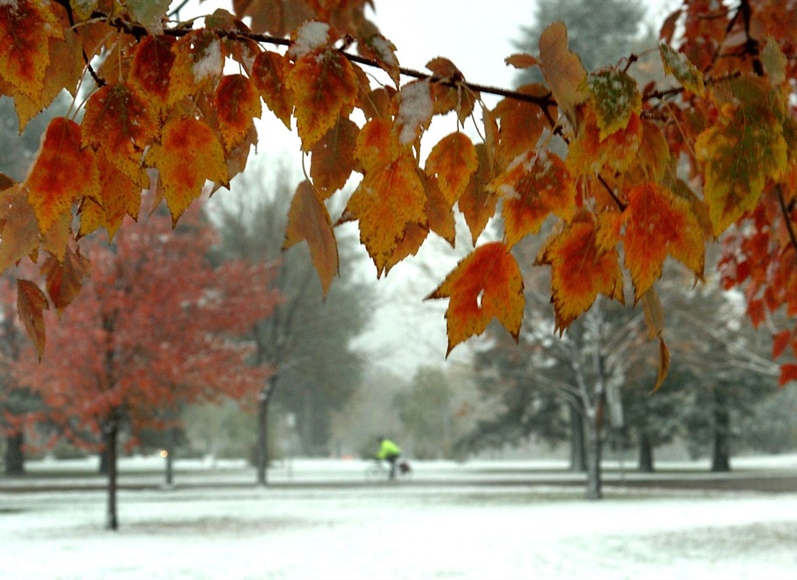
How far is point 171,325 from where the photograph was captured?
493 inches

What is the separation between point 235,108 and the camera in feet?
3.54

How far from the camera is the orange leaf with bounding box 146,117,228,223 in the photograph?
100 cm

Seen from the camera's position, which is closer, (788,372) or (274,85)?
(274,85)

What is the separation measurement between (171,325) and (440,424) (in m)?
40.4

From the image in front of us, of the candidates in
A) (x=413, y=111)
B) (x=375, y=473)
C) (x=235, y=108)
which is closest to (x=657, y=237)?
(x=413, y=111)

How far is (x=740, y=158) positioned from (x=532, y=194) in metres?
0.24

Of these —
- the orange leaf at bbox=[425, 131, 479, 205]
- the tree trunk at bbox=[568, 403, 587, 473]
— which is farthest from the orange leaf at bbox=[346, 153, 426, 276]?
the tree trunk at bbox=[568, 403, 587, 473]

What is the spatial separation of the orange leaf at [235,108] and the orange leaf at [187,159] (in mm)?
64

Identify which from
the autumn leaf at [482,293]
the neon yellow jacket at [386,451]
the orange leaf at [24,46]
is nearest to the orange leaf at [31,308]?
the orange leaf at [24,46]

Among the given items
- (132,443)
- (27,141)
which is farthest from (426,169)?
(132,443)

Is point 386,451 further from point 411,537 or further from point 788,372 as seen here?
point 788,372

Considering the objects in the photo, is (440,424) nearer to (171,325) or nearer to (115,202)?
(171,325)

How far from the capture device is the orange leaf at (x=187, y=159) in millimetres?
1000

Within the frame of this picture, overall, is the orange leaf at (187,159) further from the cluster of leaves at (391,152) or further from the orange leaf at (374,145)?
the orange leaf at (374,145)
